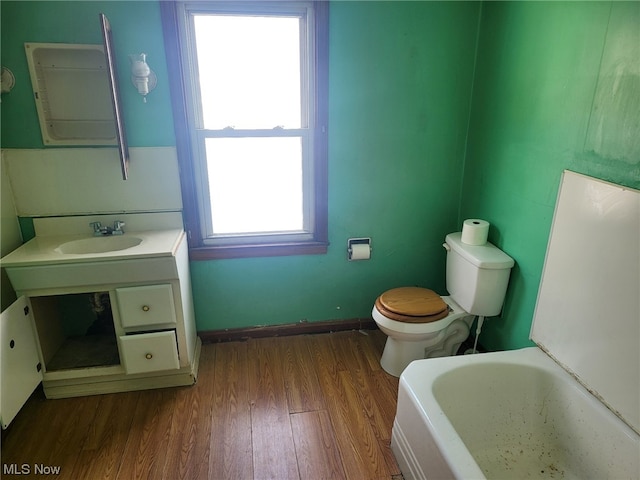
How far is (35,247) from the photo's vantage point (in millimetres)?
1924

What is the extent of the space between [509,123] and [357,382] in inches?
58.9

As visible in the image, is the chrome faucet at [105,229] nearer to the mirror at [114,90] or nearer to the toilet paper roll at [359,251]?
the mirror at [114,90]

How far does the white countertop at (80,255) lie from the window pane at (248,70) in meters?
0.63

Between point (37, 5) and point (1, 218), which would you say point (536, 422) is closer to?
point (1, 218)

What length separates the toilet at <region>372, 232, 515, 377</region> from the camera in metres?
1.95

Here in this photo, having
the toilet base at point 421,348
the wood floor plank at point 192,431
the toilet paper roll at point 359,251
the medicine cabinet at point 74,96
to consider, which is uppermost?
the medicine cabinet at point 74,96

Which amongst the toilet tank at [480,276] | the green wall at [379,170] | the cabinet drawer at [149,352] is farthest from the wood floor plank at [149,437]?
the toilet tank at [480,276]

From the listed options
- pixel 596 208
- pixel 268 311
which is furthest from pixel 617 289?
pixel 268 311

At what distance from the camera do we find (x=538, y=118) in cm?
173

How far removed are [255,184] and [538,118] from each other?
1.41 metres

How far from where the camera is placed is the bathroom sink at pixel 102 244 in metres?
2.03
